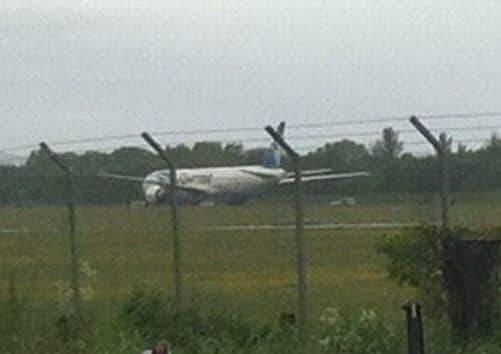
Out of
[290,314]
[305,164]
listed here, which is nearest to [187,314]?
[290,314]

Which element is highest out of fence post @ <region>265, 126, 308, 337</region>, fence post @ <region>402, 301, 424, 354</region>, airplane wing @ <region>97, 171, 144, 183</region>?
airplane wing @ <region>97, 171, 144, 183</region>

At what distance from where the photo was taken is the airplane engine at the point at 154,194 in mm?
18703

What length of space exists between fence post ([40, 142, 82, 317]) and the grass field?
0.61 ft

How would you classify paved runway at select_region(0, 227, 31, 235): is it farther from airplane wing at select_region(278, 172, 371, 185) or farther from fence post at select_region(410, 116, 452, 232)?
fence post at select_region(410, 116, 452, 232)

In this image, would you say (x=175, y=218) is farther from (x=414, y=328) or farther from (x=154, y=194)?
(x=414, y=328)

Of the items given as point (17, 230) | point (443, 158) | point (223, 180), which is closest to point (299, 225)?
point (443, 158)

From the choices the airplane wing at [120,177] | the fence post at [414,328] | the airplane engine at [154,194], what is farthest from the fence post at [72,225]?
the fence post at [414,328]

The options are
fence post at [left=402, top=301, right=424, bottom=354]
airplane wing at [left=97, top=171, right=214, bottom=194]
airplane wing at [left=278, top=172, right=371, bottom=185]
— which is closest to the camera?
fence post at [left=402, top=301, right=424, bottom=354]

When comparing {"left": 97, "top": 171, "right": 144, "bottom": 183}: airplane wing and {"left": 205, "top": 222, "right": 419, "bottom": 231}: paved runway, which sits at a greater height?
{"left": 97, "top": 171, "right": 144, "bottom": 183}: airplane wing

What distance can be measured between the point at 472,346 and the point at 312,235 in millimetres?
7793

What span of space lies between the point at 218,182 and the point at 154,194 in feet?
2.90

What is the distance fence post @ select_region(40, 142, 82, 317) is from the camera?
17203 millimetres

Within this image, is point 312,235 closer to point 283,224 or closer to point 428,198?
point 283,224

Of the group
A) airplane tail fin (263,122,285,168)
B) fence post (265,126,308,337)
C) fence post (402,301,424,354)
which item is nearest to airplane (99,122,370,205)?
airplane tail fin (263,122,285,168)
